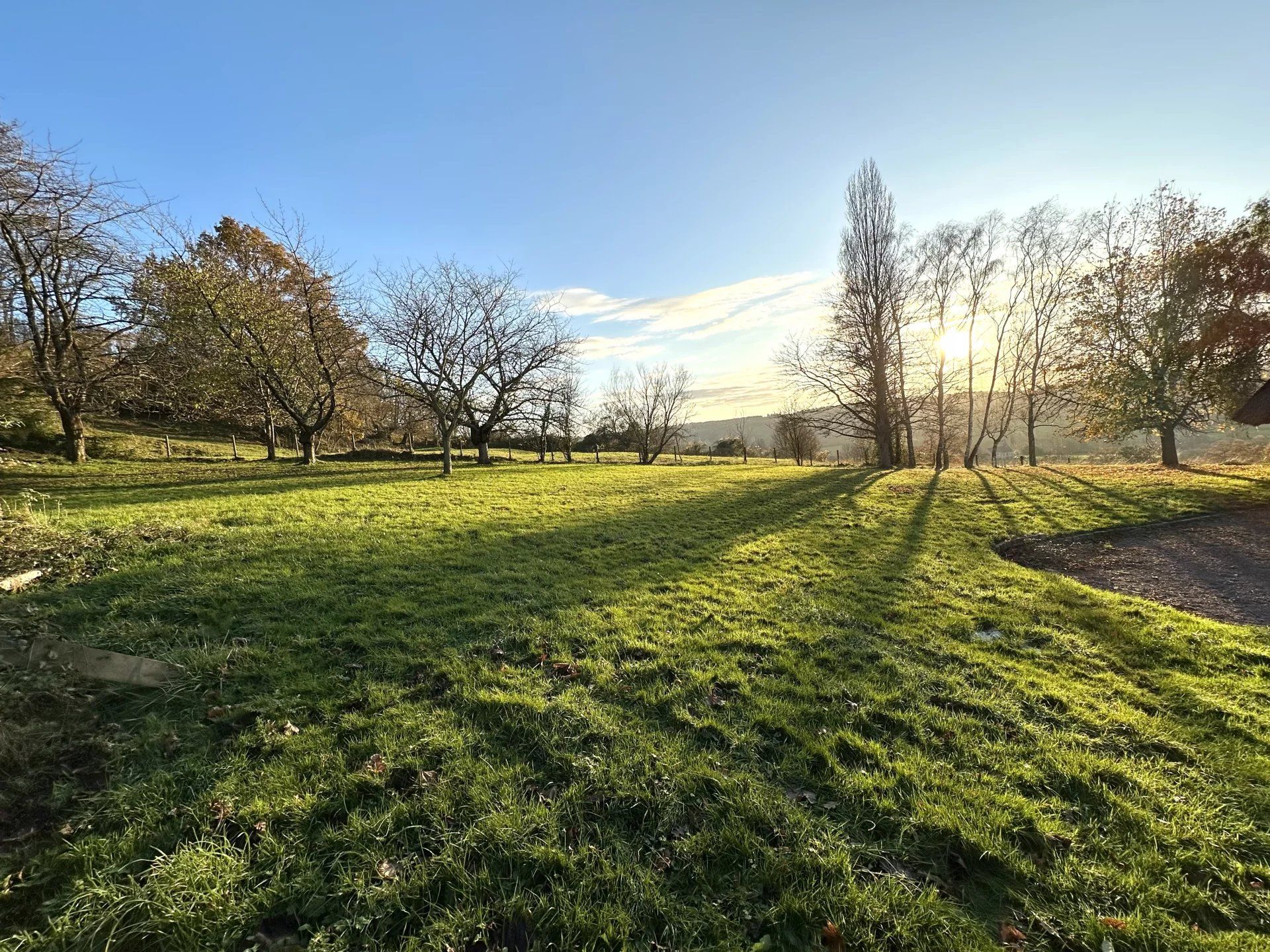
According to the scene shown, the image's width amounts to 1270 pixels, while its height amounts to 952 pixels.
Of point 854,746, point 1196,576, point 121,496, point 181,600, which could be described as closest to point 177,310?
point 121,496

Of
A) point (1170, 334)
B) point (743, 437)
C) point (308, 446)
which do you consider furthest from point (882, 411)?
point (743, 437)

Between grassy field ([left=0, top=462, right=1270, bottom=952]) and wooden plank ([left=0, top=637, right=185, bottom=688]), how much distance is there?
18 centimetres

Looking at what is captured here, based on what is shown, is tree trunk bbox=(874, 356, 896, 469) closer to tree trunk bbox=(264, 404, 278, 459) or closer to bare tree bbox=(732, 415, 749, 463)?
bare tree bbox=(732, 415, 749, 463)

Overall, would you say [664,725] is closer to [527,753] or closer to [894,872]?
[527,753]

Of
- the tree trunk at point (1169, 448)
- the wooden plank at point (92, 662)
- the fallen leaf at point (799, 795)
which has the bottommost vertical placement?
the fallen leaf at point (799, 795)

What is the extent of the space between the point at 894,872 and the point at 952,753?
4.25 feet

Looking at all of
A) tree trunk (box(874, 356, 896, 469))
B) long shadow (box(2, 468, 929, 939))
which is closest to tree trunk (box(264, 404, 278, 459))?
long shadow (box(2, 468, 929, 939))

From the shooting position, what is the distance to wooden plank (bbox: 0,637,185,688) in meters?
3.87

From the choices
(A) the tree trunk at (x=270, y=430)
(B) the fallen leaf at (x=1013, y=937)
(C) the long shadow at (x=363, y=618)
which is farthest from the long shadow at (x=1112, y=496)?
(A) the tree trunk at (x=270, y=430)

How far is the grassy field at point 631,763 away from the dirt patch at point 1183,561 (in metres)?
1.07

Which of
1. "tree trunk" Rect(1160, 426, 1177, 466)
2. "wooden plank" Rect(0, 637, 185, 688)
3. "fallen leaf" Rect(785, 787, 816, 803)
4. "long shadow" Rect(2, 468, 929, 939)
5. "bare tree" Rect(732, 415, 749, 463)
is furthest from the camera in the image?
"bare tree" Rect(732, 415, 749, 463)

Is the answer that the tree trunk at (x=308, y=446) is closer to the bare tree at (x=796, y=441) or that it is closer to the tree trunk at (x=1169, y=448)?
the bare tree at (x=796, y=441)

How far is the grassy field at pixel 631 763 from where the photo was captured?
2.25m

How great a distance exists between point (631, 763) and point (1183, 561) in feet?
35.6
